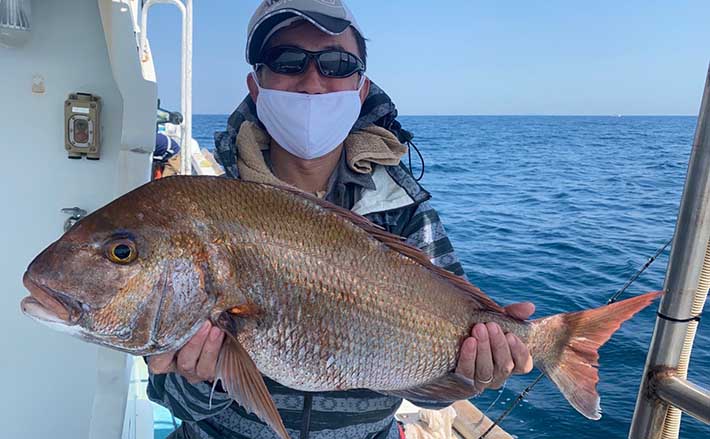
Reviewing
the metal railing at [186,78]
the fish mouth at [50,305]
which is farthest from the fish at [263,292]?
the metal railing at [186,78]

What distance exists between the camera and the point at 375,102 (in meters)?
2.22

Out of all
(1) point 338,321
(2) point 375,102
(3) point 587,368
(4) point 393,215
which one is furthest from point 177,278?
(3) point 587,368

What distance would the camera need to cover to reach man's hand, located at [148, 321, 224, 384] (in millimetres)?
1439

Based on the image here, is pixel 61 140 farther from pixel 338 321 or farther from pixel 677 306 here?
pixel 677 306

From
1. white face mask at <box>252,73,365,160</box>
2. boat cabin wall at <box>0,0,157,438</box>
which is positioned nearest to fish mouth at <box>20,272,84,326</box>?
white face mask at <box>252,73,365,160</box>

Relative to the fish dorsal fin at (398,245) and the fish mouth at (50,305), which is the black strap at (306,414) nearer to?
the fish dorsal fin at (398,245)

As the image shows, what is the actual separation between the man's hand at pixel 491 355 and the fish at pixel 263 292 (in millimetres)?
32

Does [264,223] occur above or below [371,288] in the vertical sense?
above

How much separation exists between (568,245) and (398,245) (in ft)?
37.0

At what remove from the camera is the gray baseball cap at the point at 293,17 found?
187 cm

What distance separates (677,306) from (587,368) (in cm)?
37

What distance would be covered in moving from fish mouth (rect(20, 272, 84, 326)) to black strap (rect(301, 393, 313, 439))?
80 centimetres

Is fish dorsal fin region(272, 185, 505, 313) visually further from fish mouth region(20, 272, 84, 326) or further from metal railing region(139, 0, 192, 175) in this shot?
metal railing region(139, 0, 192, 175)

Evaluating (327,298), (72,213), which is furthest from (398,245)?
(72,213)
